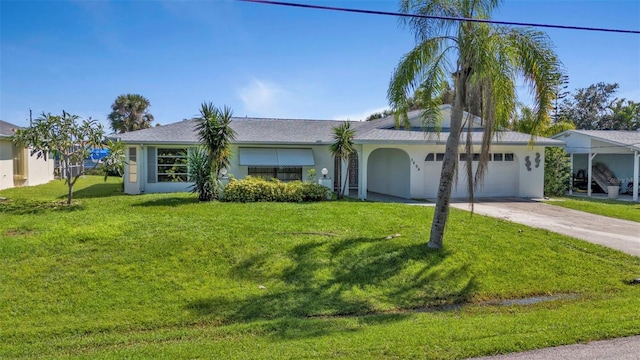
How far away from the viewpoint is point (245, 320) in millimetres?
6641

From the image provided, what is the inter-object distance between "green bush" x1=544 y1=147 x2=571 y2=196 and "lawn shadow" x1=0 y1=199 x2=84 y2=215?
2472 centimetres

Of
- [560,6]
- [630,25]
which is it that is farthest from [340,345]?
[630,25]

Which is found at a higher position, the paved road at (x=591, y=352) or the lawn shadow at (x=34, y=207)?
the lawn shadow at (x=34, y=207)

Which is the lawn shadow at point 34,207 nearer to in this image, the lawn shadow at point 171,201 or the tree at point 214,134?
the lawn shadow at point 171,201

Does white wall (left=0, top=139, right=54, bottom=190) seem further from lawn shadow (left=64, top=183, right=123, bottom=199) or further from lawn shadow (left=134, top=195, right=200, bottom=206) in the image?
lawn shadow (left=134, top=195, right=200, bottom=206)

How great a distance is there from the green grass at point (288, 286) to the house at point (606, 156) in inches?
598

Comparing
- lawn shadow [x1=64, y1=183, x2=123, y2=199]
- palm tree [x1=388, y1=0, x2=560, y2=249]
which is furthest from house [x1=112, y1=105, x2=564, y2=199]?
palm tree [x1=388, y1=0, x2=560, y2=249]

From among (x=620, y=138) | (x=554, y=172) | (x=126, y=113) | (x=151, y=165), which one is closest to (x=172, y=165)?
(x=151, y=165)

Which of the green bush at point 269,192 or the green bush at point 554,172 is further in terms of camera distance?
the green bush at point 554,172

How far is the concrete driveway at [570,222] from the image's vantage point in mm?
11868

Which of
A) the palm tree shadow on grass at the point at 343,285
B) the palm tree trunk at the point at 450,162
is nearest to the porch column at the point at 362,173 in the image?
the palm tree shadow on grass at the point at 343,285

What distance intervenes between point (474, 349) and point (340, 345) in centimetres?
179

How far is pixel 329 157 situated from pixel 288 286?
14.5 metres

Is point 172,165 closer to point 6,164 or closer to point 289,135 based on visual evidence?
point 289,135
